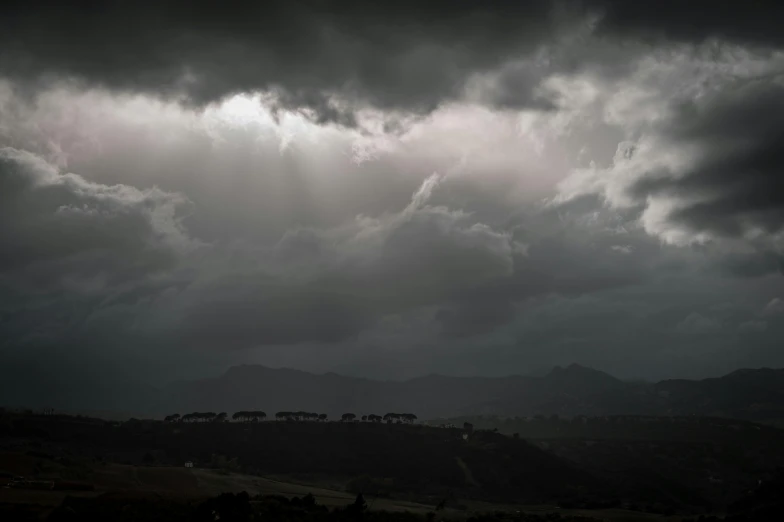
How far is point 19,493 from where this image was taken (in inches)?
3720

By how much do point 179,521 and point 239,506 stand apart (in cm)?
888

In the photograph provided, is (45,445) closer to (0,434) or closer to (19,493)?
(0,434)

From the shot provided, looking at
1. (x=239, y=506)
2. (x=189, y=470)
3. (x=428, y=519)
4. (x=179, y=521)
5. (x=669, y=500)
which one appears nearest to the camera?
(x=179, y=521)

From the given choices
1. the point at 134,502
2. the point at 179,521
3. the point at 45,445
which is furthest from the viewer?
the point at 45,445

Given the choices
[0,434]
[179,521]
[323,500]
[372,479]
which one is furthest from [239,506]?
[0,434]

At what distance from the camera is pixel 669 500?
19550 centimetres

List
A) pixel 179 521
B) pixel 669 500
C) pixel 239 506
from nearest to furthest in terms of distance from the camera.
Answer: pixel 179 521 < pixel 239 506 < pixel 669 500

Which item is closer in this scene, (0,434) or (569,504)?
(569,504)

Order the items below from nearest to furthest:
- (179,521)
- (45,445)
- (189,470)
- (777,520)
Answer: (179,521) → (777,520) → (189,470) → (45,445)

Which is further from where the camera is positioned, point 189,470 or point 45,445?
point 45,445

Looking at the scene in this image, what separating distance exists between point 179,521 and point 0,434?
150 meters

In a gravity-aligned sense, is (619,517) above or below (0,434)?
below

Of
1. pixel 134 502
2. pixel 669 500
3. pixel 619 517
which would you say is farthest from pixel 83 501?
pixel 669 500

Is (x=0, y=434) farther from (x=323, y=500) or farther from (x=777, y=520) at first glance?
(x=777, y=520)
